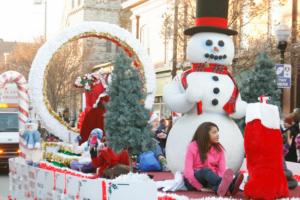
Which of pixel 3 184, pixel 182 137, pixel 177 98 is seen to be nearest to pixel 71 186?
pixel 182 137

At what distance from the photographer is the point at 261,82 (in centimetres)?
1130

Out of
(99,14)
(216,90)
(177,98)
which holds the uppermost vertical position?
(99,14)

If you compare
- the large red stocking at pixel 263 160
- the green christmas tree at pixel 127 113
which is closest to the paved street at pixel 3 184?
the green christmas tree at pixel 127 113

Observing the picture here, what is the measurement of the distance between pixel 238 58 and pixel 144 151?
12.0 metres

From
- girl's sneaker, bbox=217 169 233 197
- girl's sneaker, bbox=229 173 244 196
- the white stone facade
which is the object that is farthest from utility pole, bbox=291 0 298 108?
the white stone facade

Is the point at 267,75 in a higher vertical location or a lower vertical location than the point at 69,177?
higher

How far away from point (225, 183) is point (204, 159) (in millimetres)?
913

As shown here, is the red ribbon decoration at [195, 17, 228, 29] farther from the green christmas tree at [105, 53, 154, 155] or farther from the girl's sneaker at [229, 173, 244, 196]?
the girl's sneaker at [229, 173, 244, 196]

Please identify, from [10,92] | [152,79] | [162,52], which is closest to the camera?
[152,79]

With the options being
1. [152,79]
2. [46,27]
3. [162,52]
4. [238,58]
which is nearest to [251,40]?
[238,58]

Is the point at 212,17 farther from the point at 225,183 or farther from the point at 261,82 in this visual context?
the point at 225,183

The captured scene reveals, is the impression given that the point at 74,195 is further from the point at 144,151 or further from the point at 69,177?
the point at 144,151

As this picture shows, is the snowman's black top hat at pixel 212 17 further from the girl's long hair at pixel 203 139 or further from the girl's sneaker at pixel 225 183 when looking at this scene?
the girl's sneaker at pixel 225 183

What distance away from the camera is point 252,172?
6.85 metres
